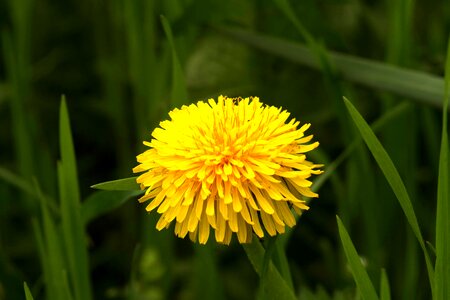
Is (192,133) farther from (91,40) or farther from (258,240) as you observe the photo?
(91,40)

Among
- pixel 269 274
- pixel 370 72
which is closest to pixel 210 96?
pixel 370 72

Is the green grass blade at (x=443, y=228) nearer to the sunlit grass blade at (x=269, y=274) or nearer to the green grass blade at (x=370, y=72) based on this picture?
the sunlit grass blade at (x=269, y=274)

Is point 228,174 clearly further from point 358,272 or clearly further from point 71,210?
point 71,210

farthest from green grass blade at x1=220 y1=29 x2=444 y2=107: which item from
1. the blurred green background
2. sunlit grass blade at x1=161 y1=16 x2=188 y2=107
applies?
sunlit grass blade at x1=161 y1=16 x2=188 y2=107

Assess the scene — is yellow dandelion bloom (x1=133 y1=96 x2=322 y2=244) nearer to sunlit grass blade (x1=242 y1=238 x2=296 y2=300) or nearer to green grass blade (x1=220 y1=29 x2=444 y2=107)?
sunlit grass blade (x1=242 y1=238 x2=296 y2=300)

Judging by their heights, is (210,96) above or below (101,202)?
above

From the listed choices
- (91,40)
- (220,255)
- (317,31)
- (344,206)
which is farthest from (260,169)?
(91,40)

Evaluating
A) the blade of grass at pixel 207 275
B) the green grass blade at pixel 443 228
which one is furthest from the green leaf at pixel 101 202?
the green grass blade at pixel 443 228
